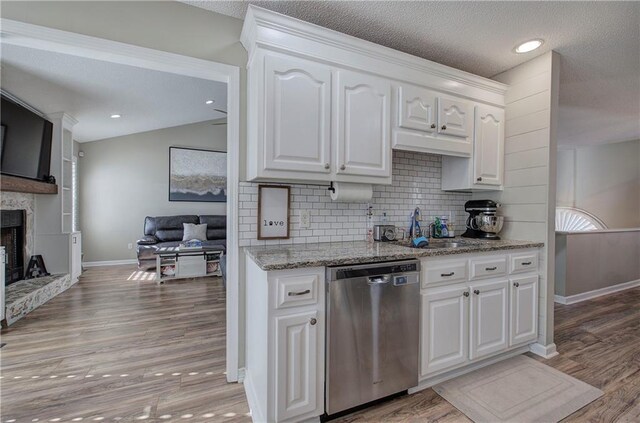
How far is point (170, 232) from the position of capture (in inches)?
240

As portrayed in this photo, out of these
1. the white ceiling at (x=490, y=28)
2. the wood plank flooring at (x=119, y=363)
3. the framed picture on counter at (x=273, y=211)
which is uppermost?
the white ceiling at (x=490, y=28)

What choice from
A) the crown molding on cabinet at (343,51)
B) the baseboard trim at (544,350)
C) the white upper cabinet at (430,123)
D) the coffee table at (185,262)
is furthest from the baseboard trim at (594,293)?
the coffee table at (185,262)

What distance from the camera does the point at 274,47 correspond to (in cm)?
175

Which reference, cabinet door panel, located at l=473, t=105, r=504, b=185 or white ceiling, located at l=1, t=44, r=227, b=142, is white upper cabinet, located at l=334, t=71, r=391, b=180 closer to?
cabinet door panel, located at l=473, t=105, r=504, b=185

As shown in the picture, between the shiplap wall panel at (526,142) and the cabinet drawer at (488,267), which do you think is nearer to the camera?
the cabinet drawer at (488,267)

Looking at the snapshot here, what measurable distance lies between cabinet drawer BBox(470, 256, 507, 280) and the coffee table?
399 cm

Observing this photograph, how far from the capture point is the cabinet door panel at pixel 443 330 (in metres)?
1.88

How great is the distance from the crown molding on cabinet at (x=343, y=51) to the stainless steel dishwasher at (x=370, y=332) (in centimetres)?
133

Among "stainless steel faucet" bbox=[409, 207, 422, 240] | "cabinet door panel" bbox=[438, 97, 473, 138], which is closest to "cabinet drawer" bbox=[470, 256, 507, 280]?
"stainless steel faucet" bbox=[409, 207, 422, 240]

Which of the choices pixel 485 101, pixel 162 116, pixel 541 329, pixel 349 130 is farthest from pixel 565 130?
pixel 162 116

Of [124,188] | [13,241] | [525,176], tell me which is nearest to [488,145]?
[525,176]

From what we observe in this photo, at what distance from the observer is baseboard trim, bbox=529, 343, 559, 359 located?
2.38 meters

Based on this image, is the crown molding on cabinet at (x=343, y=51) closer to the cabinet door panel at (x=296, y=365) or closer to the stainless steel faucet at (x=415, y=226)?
the stainless steel faucet at (x=415, y=226)

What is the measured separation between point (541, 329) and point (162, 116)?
20.7 feet
